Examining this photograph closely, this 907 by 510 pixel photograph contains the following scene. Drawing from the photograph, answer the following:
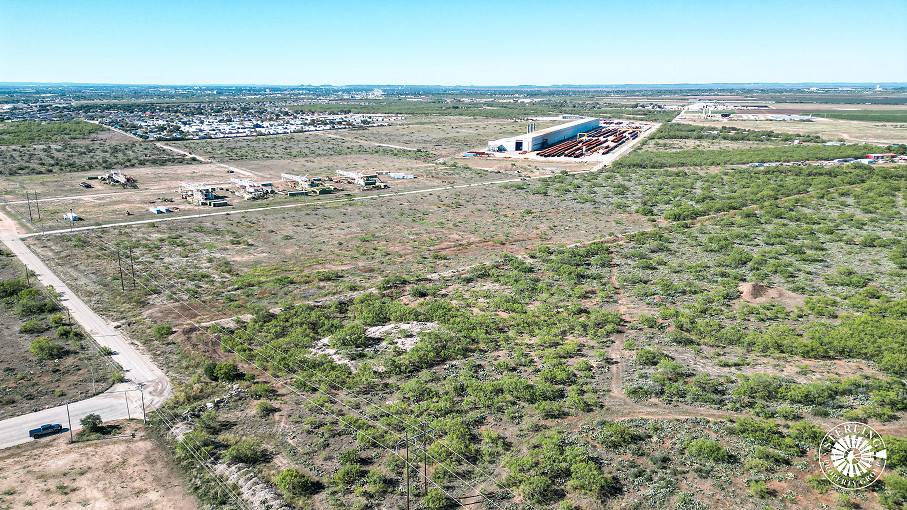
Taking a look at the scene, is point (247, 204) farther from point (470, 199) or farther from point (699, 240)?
point (699, 240)

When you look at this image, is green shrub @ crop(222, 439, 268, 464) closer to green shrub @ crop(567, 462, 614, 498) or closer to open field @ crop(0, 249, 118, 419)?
open field @ crop(0, 249, 118, 419)

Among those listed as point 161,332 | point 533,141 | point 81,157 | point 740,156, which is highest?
point 533,141

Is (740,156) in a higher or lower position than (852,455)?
higher

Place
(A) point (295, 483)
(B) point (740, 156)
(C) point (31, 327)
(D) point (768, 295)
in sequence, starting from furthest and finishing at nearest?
(B) point (740, 156)
(D) point (768, 295)
(C) point (31, 327)
(A) point (295, 483)

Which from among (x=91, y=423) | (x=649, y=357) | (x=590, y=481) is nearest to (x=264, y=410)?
(x=91, y=423)

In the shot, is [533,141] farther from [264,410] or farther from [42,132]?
[42,132]

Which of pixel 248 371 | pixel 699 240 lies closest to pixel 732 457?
pixel 248 371

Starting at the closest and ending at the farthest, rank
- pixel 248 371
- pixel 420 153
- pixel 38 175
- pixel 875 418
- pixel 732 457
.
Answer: pixel 732 457 < pixel 875 418 < pixel 248 371 < pixel 38 175 < pixel 420 153

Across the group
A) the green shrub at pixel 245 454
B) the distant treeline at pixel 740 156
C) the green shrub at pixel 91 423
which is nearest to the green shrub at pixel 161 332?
the green shrub at pixel 91 423
